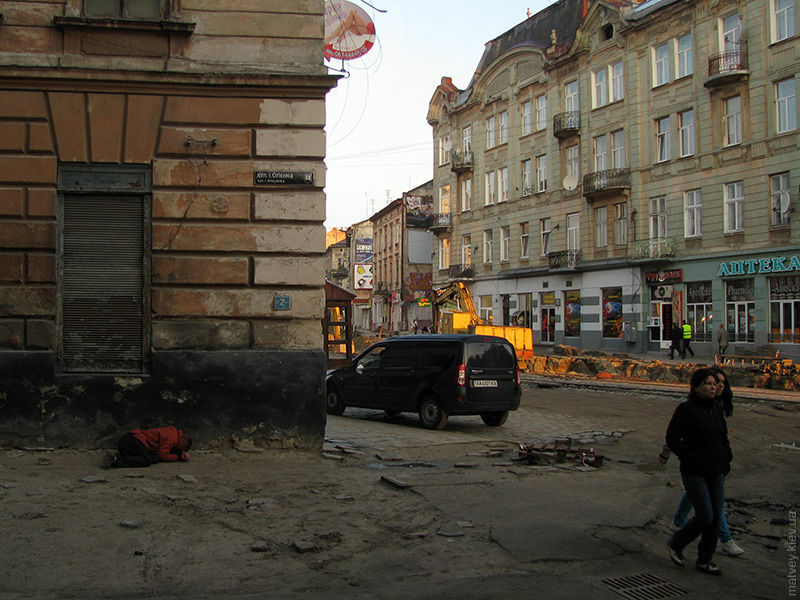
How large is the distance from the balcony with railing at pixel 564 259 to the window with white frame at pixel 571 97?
304 inches

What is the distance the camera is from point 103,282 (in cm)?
983

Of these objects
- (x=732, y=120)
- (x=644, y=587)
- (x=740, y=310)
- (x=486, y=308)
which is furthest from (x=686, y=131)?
(x=644, y=587)

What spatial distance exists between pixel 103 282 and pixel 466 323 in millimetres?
25173

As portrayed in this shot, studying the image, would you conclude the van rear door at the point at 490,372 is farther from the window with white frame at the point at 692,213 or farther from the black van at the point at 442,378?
the window with white frame at the point at 692,213

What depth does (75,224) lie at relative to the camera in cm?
980

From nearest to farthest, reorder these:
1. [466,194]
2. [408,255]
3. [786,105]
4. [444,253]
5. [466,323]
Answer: [786,105], [466,323], [466,194], [444,253], [408,255]

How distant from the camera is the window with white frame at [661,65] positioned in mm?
35562

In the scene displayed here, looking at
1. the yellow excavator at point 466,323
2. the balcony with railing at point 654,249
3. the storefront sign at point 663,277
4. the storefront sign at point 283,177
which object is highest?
the balcony with railing at point 654,249

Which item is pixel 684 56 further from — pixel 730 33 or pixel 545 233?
pixel 545 233

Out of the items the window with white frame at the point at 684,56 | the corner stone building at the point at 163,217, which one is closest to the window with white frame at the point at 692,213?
the window with white frame at the point at 684,56

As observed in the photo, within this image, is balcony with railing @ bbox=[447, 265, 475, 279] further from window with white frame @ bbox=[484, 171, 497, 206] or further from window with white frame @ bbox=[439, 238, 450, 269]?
window with white frame @ bbox=[484, 171, 497, 206]

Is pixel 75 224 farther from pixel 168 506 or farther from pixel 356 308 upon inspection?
pixel 356 308

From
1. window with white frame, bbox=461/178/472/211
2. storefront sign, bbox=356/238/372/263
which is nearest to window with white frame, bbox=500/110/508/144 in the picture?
window with white frame, bbox=461/178/472/211

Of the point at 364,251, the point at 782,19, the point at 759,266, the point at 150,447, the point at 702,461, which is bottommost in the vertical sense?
the point at 150,447
